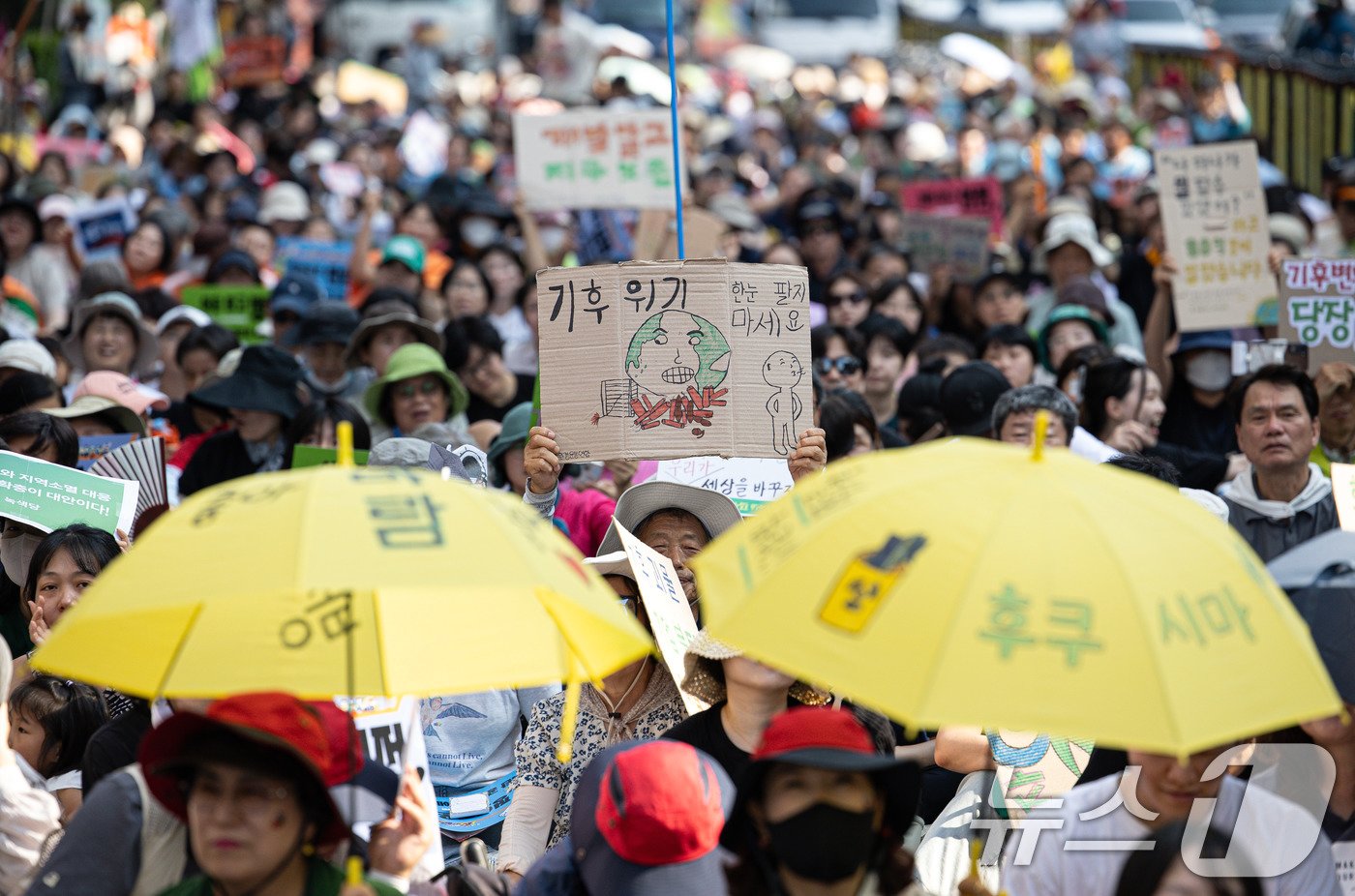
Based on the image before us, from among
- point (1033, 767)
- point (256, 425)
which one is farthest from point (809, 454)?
point (256, 425)

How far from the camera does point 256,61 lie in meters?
19.2

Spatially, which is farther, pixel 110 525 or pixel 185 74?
pixel 185 74

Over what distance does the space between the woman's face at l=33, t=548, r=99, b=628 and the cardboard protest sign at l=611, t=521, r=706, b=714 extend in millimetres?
1693

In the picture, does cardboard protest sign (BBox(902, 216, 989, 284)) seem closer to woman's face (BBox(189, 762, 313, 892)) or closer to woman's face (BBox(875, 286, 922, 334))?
woman's face (BBox(875, 286, 922, 334))

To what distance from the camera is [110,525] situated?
6156 mm

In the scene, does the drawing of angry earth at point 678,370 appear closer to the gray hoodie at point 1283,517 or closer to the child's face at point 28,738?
the child's face at point 28,738

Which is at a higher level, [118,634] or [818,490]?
[818,490]

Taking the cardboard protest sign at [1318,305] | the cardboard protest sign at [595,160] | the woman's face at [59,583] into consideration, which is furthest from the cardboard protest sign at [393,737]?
the cardboard protest sign at [595,160]

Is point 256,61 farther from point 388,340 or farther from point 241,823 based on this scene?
point 241,823

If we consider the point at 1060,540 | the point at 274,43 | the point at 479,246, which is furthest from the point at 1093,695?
the point at 274,43

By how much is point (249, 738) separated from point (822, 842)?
3.52ft

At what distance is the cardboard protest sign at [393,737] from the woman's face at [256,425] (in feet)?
11.1

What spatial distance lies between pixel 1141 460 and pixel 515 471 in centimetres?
250

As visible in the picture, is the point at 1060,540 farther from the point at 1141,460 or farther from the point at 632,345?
the point at 1141,460
